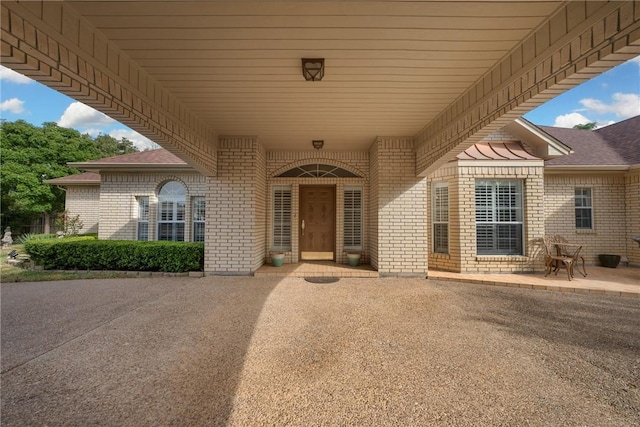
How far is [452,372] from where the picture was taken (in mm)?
2160

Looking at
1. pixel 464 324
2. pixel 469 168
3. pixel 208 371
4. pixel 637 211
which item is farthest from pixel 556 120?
pixel 208 371

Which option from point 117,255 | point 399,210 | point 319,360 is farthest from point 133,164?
point 319,360

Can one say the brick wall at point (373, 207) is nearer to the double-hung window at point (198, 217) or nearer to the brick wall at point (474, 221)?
the brick wall at point (474, 221)

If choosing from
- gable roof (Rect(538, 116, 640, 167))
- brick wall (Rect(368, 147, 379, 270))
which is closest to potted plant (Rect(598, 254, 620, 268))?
gable roof (Rect(538, 116, 640, 167))

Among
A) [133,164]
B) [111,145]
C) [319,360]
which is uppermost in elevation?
[111,145]

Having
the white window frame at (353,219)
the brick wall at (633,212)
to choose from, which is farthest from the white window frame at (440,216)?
the brick wall at (633,212)

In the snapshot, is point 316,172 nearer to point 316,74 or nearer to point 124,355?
point 316,74

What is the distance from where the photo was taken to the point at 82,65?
7.80 ft

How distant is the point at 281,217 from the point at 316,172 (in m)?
1.59

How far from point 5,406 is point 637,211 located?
1188 centimetres

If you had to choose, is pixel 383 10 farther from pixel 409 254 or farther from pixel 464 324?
pixel 409 254

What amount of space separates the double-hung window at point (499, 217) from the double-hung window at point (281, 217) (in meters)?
4.77

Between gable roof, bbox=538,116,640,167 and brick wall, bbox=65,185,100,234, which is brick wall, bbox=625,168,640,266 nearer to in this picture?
gable roof, bbox=538,116,640,167

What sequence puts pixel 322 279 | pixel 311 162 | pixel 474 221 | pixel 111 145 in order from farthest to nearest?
pixel 111 145
pixel 311 162
pixel 474 221
pixel 322 279
